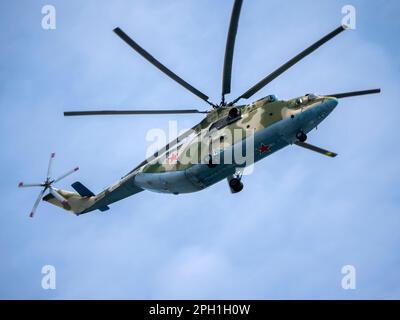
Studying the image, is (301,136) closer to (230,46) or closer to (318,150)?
(318,150)

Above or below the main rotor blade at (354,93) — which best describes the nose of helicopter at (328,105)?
below

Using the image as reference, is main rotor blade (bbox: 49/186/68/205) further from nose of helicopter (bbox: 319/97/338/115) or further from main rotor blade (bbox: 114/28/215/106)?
nose of helicopter (bbox: 319/97/338/115)

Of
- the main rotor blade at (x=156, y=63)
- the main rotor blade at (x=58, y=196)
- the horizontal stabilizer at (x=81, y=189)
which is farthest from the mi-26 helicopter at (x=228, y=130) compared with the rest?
the main rotor blade at (x=58, y=196)

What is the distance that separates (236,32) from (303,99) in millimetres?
4623

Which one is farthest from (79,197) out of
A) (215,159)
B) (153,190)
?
(215,159)

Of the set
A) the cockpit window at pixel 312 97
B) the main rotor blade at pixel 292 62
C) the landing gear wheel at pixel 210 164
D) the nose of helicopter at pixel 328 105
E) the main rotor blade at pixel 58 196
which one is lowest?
the landing gear wheel at pixel 210 164

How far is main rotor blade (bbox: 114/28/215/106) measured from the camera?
2755cm

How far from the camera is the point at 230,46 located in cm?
2752

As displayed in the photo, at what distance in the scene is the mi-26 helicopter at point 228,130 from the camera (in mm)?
28328

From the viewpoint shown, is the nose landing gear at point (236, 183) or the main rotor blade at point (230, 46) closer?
the main rotor blade at point (230, 46)

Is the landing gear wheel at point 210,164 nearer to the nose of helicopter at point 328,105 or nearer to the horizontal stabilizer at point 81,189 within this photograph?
the nose of helicopter at point 328,105

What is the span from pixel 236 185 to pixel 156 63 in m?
7.16
